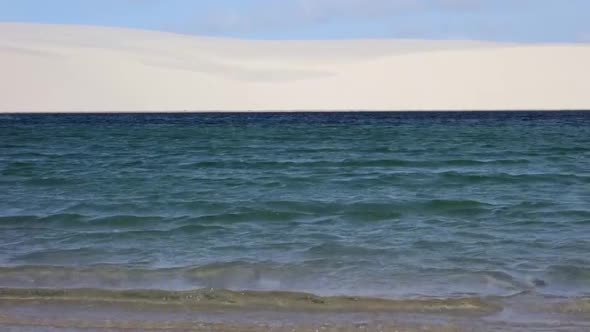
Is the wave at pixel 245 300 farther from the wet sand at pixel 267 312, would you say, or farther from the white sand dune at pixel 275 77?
the white sand dune at pixel 275 77

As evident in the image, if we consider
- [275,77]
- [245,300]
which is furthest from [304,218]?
[275,77]

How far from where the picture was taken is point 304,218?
34.0 ft

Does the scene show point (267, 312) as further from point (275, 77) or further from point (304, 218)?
point (275, 77)

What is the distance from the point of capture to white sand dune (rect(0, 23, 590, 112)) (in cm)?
6147

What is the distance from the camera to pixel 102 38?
264 feet

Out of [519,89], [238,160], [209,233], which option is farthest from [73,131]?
[519,89]

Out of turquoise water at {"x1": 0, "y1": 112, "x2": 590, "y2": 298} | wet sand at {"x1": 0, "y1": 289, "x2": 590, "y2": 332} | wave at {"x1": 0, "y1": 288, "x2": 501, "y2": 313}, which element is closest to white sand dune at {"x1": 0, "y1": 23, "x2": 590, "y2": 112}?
turquoise water at {"x1": 0, "y1": 112, "x2": 590, "y2": 298}

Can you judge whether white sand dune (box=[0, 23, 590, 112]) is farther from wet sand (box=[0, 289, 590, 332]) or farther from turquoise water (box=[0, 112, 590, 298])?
wet sand (box=[0, 289, 590, 332])

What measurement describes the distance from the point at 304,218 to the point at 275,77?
59.8 metres

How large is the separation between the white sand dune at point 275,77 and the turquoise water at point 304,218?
137ft

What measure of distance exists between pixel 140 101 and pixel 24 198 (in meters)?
49.7

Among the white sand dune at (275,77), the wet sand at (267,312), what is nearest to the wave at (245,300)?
the wet sand at (267,312)

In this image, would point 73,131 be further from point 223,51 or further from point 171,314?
point 223,51

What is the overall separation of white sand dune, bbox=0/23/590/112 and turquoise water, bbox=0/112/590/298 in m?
41.8
